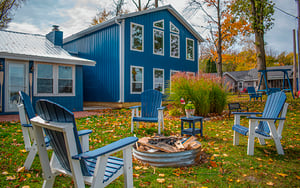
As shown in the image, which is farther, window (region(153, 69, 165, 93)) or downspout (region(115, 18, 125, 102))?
window (region(153, 69, 165, 93))

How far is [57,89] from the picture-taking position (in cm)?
1006

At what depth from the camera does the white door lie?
878 centimetres

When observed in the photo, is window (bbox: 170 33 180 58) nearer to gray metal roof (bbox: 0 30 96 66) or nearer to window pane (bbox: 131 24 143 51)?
window pane (bbox: 131 24 143 51)

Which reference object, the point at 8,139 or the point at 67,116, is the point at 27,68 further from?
the point at 67,116

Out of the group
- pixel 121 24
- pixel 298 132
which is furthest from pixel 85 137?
pixel 121 24

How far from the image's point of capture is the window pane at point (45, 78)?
9.60 meters

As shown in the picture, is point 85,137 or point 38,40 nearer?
point 85,137

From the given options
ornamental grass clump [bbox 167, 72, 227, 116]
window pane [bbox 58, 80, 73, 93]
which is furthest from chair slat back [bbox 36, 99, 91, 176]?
window pane [bbox 58, 80, 73, 93]

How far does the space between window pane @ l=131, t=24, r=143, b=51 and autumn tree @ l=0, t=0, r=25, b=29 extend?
30.0 feet

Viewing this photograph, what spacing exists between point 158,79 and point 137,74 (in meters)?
1.71

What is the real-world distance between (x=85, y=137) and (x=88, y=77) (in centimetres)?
1172

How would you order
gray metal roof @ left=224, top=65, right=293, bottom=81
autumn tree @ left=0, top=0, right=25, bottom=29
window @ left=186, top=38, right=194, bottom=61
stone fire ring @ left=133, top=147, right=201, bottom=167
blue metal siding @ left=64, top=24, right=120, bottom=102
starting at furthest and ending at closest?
gray metal roof @ left=224, top=65, right=293, bottom=81 → window @ left=186, top=38, right=194, bottom=61 → autumn tree @ left=0, top=0, right=25, bottom=29 → blue metal siding @ left=64, top=24, right=120, bottom=102 → stone fire ring @ left=133, top=147, right=201, bottom=167

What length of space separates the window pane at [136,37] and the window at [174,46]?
8.46ft

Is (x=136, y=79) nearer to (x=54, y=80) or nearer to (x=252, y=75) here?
(x=54, y=80)
